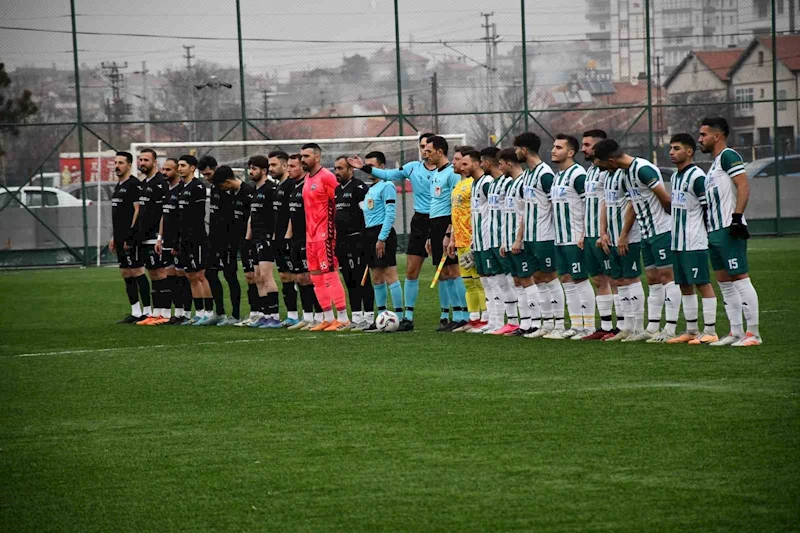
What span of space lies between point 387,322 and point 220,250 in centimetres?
277

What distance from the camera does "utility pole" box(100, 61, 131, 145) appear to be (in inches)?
1148

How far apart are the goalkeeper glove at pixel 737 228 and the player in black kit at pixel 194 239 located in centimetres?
709

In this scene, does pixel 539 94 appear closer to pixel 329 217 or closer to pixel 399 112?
pixel 399 112

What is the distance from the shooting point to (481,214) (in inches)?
497

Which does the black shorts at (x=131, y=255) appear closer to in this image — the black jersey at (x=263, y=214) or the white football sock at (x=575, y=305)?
the black jersey at (x=263, y=214)

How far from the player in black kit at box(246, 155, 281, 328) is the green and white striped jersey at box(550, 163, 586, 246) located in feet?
12.8

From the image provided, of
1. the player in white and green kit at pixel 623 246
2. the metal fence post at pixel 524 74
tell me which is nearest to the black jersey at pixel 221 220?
the player in white and green kit at pixel 623 246

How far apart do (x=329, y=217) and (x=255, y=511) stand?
8.36 metres

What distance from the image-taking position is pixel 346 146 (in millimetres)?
29000

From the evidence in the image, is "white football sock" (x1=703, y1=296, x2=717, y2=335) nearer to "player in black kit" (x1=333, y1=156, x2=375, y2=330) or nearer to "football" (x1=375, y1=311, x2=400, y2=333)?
"football" (x1=375, y1=311, x2=400, y2=333)

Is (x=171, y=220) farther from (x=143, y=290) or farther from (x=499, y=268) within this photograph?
(x=499, y=268)

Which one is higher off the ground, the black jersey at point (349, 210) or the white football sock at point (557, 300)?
the black jersey at point (349, 210)

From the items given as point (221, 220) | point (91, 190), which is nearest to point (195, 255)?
point (221, 220)

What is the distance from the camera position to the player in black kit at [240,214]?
48.0 feet
